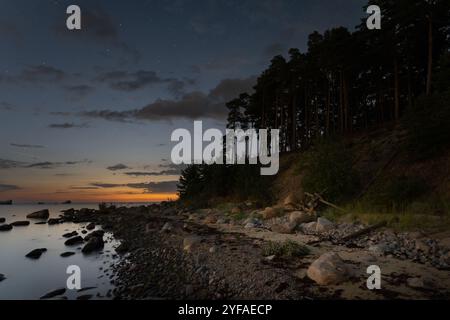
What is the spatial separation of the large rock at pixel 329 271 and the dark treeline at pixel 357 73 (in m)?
12.7

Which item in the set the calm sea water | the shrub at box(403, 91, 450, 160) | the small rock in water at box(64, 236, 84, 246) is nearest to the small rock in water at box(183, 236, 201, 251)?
the calm sea water

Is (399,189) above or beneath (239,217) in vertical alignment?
above

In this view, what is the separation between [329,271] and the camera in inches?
234

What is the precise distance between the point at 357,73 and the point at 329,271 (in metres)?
32.0

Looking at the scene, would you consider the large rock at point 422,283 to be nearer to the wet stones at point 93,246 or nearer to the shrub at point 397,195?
the shrub at point 397,195

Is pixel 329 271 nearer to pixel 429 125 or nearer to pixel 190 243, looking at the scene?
pixel 190 243

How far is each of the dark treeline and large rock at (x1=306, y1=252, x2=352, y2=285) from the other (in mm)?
12737

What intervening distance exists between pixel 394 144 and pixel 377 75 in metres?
13.9

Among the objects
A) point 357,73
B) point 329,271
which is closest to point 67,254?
point 329,271

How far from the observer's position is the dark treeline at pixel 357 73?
74.3 feet

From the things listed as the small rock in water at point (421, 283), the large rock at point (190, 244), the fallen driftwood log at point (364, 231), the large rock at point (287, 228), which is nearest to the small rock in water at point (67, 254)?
the large rock at point (190, 244)
